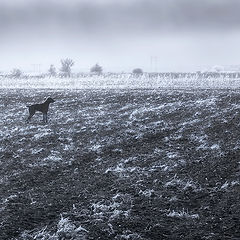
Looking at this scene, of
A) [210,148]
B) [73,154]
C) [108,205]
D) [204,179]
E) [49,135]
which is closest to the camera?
[108,205]

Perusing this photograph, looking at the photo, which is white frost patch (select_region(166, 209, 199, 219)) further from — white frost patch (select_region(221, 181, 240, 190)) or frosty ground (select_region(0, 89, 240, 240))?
white frost patch (select_region(221, 181, 240, 190))

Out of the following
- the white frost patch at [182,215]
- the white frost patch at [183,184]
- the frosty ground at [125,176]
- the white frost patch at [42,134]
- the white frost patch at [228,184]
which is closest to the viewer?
the frosty ground at [125,176]

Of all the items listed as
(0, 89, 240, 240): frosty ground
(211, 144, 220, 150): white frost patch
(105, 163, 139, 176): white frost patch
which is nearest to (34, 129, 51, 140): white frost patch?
(0, 89, 240, 240): frosty ground

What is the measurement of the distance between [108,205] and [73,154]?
472 cm

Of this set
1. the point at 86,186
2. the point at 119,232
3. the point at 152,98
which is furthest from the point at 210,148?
the point at 152,98

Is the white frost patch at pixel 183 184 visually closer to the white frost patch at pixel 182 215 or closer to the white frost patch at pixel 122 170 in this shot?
the white frost patch at pixel 182 215

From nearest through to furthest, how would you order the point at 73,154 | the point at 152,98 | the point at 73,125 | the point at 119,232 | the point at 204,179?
the point at 119,232 → the point at 204,179 → the point at 73,154 → the point at 73,125 → the point at 152,98

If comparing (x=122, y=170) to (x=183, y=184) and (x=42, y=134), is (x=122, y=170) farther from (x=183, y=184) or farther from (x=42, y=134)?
(x=42, y=134)

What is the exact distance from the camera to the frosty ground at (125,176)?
23.1ft

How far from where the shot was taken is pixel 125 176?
1007 cm

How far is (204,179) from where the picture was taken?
30.6 feet

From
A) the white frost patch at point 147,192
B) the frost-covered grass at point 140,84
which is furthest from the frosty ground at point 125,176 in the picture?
the frost-covered grass at point 140,84

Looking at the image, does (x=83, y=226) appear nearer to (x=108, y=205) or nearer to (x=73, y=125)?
(x=108, y=205)

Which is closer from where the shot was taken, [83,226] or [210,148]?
[83,226]
